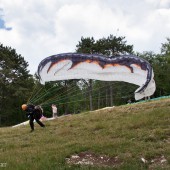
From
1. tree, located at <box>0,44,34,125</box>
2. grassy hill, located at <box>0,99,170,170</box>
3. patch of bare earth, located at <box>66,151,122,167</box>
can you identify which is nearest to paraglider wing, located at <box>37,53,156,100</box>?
grassy hill, located at <box>0,99,170,170</box>

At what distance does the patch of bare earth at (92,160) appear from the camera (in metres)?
10.2

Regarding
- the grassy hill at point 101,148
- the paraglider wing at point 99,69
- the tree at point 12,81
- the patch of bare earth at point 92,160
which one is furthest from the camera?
the tree at point 12,81

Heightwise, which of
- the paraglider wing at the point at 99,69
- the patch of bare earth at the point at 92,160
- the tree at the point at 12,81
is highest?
the tree at the point at 12,81

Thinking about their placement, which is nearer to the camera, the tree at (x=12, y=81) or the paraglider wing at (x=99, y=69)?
the paraglider wing at (x=99, y=69)

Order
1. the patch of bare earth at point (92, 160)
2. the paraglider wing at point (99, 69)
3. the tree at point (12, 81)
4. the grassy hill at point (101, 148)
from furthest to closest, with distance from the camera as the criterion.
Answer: the tree at point (12, 81), the paraglider wing at point (99, 69), the patch of bare earth at point (92, 160), the grassy hill at point (101, 148)

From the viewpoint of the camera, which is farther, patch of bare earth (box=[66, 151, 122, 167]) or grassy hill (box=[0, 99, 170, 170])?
patch of bare earth (box=[66, 151, 122, 167])

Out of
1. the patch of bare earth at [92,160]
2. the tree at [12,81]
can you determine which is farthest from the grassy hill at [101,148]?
the tree at [12,81]

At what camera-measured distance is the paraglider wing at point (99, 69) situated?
23.7 meters

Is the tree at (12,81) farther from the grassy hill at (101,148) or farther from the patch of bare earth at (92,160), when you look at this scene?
the patch of bare earth at (92,160)

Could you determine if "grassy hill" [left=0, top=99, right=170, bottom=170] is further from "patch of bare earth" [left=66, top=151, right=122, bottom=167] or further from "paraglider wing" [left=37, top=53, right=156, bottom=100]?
"paraglider wing" [left=37, top=53, right=156, bottom=100]

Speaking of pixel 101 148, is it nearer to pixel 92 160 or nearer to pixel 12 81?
pixel 92 160

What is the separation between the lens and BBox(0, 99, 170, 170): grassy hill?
32.9 feet

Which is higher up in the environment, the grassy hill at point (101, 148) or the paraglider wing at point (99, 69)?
the paraglider wing at point (99, 69)

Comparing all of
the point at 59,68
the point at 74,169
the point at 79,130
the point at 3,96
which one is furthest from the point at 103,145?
the point at 3,96
